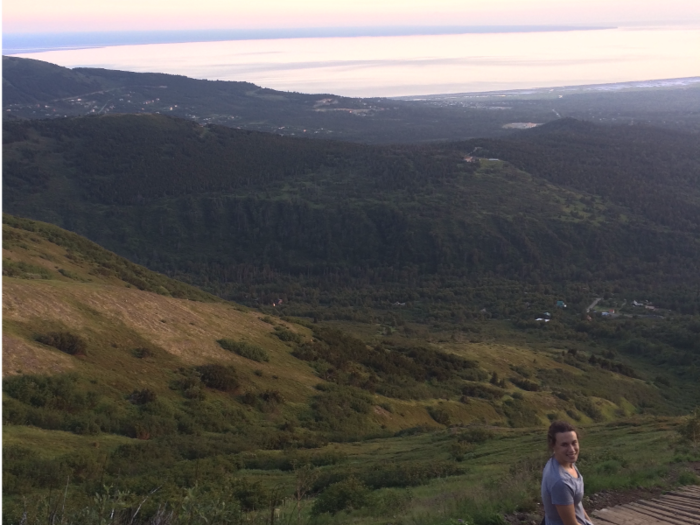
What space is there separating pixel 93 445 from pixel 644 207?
130m

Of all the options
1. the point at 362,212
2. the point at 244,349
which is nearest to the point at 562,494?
the point at 244,349

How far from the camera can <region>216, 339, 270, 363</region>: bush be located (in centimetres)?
2689

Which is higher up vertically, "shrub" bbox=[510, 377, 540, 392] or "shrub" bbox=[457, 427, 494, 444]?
"shrub" bbox=[457, 427, 494, 444]

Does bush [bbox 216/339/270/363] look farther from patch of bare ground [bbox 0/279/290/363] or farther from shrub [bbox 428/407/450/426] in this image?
shrub [bbox 428/407/450/426]

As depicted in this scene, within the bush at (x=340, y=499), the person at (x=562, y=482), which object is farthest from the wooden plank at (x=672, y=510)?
the bush at (x=340, y=499)

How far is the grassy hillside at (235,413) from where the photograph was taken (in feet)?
39.8

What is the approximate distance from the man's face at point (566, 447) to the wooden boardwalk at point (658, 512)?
13.7 ft

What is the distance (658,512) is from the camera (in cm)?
1017

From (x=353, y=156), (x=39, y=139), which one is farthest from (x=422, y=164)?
(x=39, y=139)

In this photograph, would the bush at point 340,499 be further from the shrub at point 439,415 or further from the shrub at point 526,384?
the shrub at point 526,384

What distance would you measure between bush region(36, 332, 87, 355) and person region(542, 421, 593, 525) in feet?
57.6

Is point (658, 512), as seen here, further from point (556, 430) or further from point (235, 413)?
point (235, 413)

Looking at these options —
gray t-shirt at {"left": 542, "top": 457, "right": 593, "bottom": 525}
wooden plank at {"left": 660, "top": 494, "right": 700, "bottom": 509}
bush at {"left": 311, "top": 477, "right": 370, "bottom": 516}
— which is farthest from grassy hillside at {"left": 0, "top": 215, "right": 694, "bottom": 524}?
gray t-shirt at {"left": 542, "top": 457, "right": 593, "bottom": 525}

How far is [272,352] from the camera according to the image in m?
29.6
